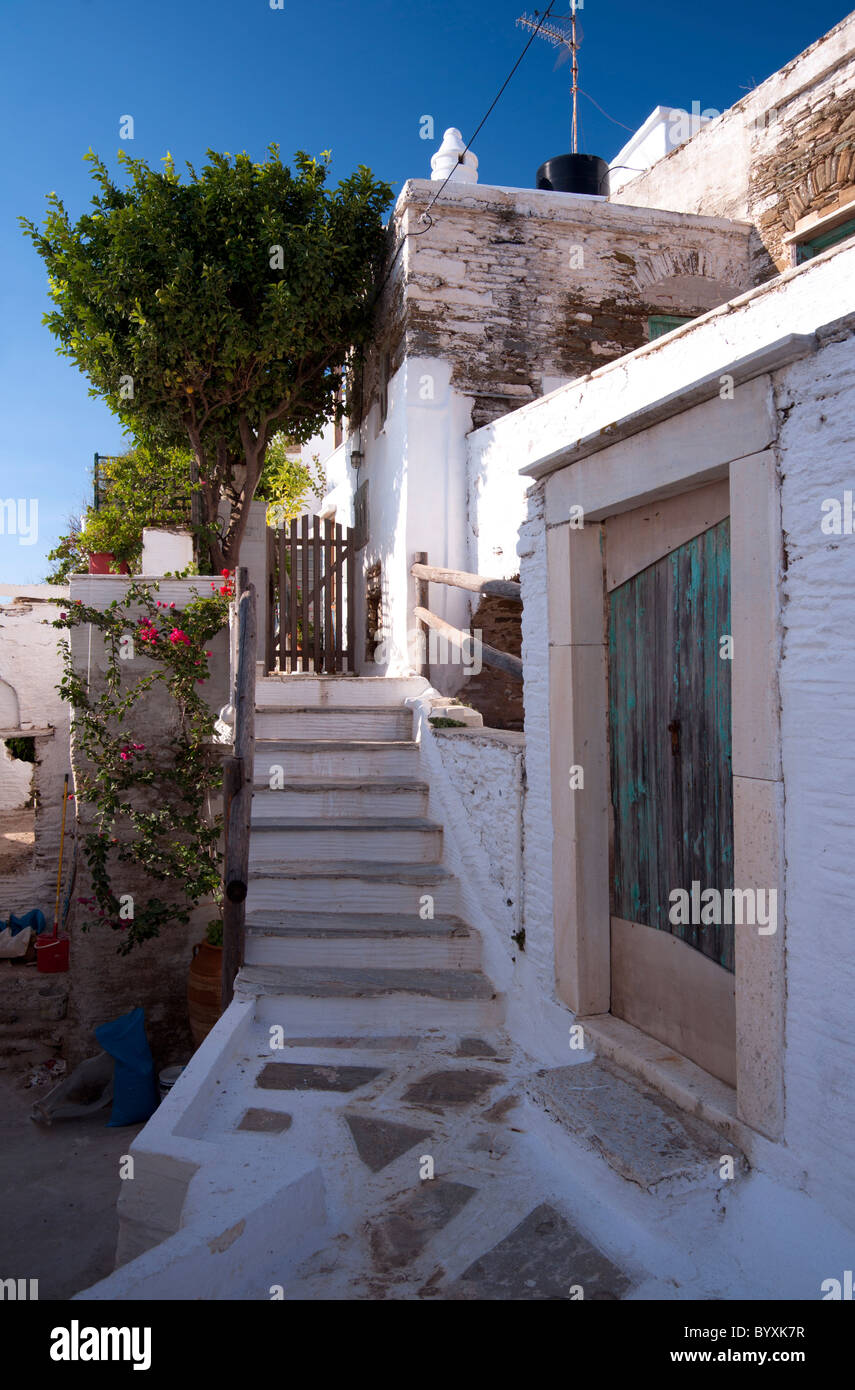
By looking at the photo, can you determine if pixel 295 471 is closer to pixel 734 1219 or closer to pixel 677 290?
pixel 677 290

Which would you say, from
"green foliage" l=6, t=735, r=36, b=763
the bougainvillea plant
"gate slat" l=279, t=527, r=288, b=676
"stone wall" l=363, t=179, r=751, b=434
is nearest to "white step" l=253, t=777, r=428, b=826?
the bougainvillea plant

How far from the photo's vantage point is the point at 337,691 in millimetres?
6949

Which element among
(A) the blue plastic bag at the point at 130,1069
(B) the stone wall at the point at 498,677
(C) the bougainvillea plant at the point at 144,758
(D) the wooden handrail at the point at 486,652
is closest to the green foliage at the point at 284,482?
(B) the stone wall at the point at 498,677

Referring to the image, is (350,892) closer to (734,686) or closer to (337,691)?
(337,691)

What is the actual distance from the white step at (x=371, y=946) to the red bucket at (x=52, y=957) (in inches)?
206

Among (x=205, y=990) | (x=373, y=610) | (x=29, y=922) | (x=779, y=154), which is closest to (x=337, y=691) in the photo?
(x=205, y=990)

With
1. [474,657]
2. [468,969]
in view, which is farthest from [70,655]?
[468,969]

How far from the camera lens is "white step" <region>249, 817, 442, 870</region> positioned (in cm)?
511

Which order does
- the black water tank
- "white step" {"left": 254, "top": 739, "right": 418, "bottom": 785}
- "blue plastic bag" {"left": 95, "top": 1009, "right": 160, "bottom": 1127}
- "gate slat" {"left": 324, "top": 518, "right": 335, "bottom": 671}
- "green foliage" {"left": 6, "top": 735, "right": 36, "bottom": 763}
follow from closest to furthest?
"white step" {"left": 254, "top": 739, "right": 418, "bottom": 785} < "blue plastic bag" {"left": 95, "top": 1009, "right": 160, "bottom": 1127} < "gate slat" {"left": 324, "top": 518, "right": 335, "bottom": 671} < the black water tank < "green foliage" {"left": 6, "top": 735, "right": 36, "bottom": 763}

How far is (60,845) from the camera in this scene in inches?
421

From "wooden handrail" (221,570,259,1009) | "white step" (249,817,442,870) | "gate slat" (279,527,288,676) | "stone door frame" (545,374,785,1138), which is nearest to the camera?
"stone door frame" (545,374,785,1138)

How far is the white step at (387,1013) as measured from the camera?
13.9 feet

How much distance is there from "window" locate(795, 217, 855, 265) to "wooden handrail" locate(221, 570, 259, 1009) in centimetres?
541

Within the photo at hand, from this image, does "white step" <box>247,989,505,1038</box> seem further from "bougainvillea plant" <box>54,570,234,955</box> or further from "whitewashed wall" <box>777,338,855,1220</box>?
"bougainvillea plant" <box>54,570,234,955</box>
